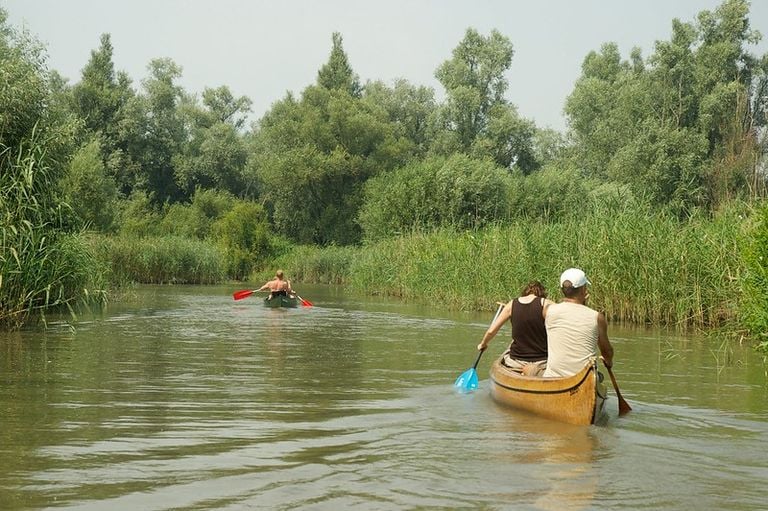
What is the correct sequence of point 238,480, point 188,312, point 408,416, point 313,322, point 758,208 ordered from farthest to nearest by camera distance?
point 188,312, point 313,322, point 758,208, point 408,416, point 238,480

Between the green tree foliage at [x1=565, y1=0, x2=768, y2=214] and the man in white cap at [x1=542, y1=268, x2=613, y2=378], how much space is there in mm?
38582

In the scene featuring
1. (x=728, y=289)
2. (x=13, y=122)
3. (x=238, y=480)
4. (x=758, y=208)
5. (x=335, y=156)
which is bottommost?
(x=238, y=480)

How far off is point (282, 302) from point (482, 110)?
139ft

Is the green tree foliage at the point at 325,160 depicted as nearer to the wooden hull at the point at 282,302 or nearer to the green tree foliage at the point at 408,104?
the green tree foliage at the point at 408,104

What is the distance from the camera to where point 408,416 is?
9.06m

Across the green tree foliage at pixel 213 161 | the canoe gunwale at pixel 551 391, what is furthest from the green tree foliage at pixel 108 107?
the canoe gunwale at pixel 551 391

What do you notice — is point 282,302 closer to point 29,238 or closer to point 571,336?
point 29,238

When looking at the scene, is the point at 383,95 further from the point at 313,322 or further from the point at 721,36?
the point at 313,322

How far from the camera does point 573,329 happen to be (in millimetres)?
8820

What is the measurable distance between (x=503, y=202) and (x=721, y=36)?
15.9m

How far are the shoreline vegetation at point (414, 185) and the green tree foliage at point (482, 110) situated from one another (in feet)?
0.50

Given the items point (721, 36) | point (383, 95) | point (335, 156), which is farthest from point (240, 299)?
point (383, 95)

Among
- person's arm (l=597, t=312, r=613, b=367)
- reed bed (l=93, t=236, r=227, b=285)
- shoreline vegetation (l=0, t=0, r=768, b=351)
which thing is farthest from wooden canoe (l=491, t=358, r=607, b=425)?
reed bed (l=93, t=236, r=227, b=285)

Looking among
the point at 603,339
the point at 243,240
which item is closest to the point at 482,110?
the point at 243,240
